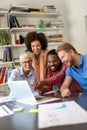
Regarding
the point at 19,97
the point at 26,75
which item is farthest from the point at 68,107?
the point at 26,75

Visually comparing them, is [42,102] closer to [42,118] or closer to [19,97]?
[19,97]

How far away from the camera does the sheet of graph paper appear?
3.79 feet

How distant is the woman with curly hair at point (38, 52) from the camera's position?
8.64 feet

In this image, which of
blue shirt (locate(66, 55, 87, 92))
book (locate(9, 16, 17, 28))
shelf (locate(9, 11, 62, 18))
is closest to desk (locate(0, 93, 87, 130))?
blue shirt (locate(66, 55, 87, 92))

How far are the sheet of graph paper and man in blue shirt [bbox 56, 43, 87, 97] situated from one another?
41 cm

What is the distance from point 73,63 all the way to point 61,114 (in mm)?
848

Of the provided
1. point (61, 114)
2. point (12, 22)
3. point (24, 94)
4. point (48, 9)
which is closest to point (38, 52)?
point (24, 94)

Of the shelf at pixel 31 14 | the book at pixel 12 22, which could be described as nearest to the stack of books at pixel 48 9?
the shelf at pixel 31 14

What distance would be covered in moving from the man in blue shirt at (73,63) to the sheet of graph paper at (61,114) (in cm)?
41

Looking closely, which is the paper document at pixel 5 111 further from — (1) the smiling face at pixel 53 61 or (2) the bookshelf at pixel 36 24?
(2) the bookshelf at pixel 36 24

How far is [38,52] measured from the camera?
273cm

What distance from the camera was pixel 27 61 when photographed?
244 cm

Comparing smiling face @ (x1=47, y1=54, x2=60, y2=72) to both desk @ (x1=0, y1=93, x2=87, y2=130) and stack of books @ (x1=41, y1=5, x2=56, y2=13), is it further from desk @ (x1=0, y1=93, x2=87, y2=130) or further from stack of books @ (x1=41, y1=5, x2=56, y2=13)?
stack of books @ (x1=41, y1=5, x2=56, y2=13)

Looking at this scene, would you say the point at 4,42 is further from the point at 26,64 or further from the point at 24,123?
the point at 24,123
